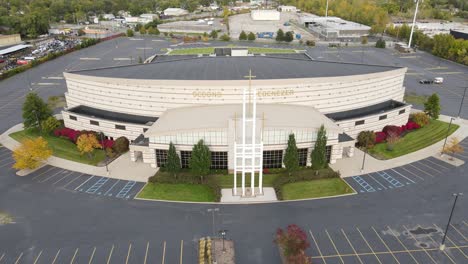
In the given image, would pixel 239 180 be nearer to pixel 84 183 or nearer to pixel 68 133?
pixel 84 183

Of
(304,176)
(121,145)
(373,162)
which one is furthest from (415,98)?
(121,145)

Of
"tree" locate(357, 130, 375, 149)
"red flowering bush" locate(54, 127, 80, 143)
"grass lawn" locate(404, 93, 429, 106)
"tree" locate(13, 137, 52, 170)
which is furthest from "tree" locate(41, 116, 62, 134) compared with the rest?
"grass lawn" locate(404, 93, 429, 106)

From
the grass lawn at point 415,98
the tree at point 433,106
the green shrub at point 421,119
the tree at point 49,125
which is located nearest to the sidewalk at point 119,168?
the tree at point 49,125

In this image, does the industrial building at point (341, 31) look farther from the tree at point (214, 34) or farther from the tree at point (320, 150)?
the tree at point (320, 150)

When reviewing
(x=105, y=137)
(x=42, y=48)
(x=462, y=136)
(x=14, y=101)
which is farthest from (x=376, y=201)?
(x=42, y=48)

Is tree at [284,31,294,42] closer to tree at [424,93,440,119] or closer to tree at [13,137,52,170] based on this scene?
tree at [424,93,440,119]

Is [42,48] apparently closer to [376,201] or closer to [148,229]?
[148,229]
